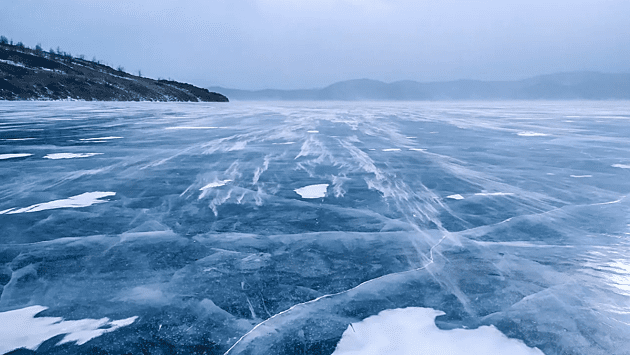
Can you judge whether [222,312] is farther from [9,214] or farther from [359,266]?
[9,214]

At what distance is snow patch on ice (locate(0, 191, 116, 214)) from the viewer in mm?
4095

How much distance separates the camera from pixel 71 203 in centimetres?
435

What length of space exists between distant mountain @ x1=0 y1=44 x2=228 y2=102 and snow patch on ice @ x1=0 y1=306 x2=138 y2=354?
81.7m

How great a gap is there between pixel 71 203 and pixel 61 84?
98.5 metres

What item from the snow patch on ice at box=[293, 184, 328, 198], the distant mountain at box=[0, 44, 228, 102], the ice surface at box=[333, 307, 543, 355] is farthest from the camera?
the distant mountain at box=[0, 44, 228, 102]

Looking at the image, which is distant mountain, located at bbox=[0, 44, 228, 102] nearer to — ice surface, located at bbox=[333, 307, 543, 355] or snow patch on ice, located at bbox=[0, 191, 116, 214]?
snow patch on ice, located at bbox=[0, 191, 116, 214]

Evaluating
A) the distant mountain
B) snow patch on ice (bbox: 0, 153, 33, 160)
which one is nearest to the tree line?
the distant mountain

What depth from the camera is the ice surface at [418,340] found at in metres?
1.90

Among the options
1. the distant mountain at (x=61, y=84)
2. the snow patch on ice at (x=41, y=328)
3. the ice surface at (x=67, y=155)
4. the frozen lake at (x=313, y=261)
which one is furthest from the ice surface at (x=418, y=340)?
the distant mountain at (x=61, y=84)

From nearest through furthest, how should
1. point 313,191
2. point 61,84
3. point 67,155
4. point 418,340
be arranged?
point 418,340 < point 313,191 < point 67,155 < point 61,84

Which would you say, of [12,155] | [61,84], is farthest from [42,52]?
[12,155]

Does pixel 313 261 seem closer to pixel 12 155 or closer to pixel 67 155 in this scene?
pixel 67 155

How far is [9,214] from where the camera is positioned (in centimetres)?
393

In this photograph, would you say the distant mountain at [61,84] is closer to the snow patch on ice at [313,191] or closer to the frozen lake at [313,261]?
the frozen lake at [313,261]
